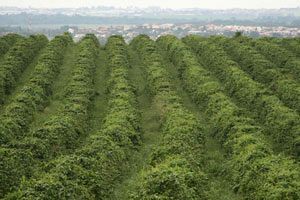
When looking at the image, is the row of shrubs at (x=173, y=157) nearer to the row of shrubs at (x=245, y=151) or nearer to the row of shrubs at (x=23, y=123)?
the row of shrubs at (x=245, y=151)

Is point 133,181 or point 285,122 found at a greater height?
point 285,122

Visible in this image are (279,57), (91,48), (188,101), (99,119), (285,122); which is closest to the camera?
(285,122)

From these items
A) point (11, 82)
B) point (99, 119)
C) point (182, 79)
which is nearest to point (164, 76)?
point (182, 79)

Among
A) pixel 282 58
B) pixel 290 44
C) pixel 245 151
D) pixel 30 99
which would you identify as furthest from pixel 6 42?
pixel 245 151

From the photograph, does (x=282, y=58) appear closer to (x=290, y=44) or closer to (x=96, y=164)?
(x=290, y=44)

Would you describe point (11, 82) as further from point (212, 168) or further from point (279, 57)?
point (279, 57)

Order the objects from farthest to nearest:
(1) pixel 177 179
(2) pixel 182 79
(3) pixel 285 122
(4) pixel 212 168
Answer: (2) pixel 182 79, (3) pixel 285 122, (4) pixel 212 168, (1) pixel 177 179
